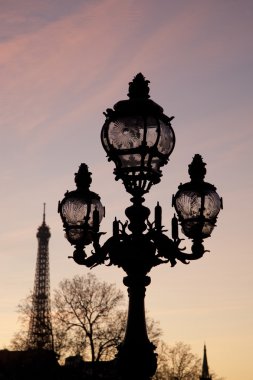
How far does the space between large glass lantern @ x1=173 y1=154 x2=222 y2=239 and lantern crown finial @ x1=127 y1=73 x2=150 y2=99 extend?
4.14 ft

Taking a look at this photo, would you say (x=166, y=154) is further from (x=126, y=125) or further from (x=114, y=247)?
(x=114, y=247)

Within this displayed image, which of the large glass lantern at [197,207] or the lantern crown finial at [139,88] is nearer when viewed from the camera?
the large glass lantern at [197,207]

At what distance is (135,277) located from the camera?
799cm

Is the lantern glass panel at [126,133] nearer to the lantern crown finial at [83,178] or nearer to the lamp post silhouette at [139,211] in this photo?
the lamp post silhouette at [139,211]

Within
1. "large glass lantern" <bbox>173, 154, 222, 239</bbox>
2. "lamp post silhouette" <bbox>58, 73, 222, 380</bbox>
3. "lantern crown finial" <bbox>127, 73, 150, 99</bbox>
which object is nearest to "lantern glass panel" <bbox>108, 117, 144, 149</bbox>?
"lamp post silhouette" <bbox>58, 73, 222, 380</bbox>

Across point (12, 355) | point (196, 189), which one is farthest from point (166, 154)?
point (12, 355)

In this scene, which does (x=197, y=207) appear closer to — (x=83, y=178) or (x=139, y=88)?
(x=83, y=178)

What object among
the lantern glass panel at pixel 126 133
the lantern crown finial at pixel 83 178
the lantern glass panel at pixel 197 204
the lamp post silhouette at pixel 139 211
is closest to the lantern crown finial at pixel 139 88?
the lamp post silhouette at pixel 139 211

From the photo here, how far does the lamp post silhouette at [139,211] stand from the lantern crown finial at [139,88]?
88 millimetres

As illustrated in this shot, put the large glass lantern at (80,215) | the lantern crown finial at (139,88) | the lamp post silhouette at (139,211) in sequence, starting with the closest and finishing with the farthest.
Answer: the lamp post silhouette at (139,211) < the large glass lantern at (80,215) < the lantern crown finial at (139,88)

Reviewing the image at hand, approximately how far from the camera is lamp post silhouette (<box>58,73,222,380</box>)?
316 inches

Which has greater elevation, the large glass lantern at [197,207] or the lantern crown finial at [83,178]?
the lantern crown finial at [83,178]

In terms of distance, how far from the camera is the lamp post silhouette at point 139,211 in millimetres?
8023

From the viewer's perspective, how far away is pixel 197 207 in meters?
8.44
